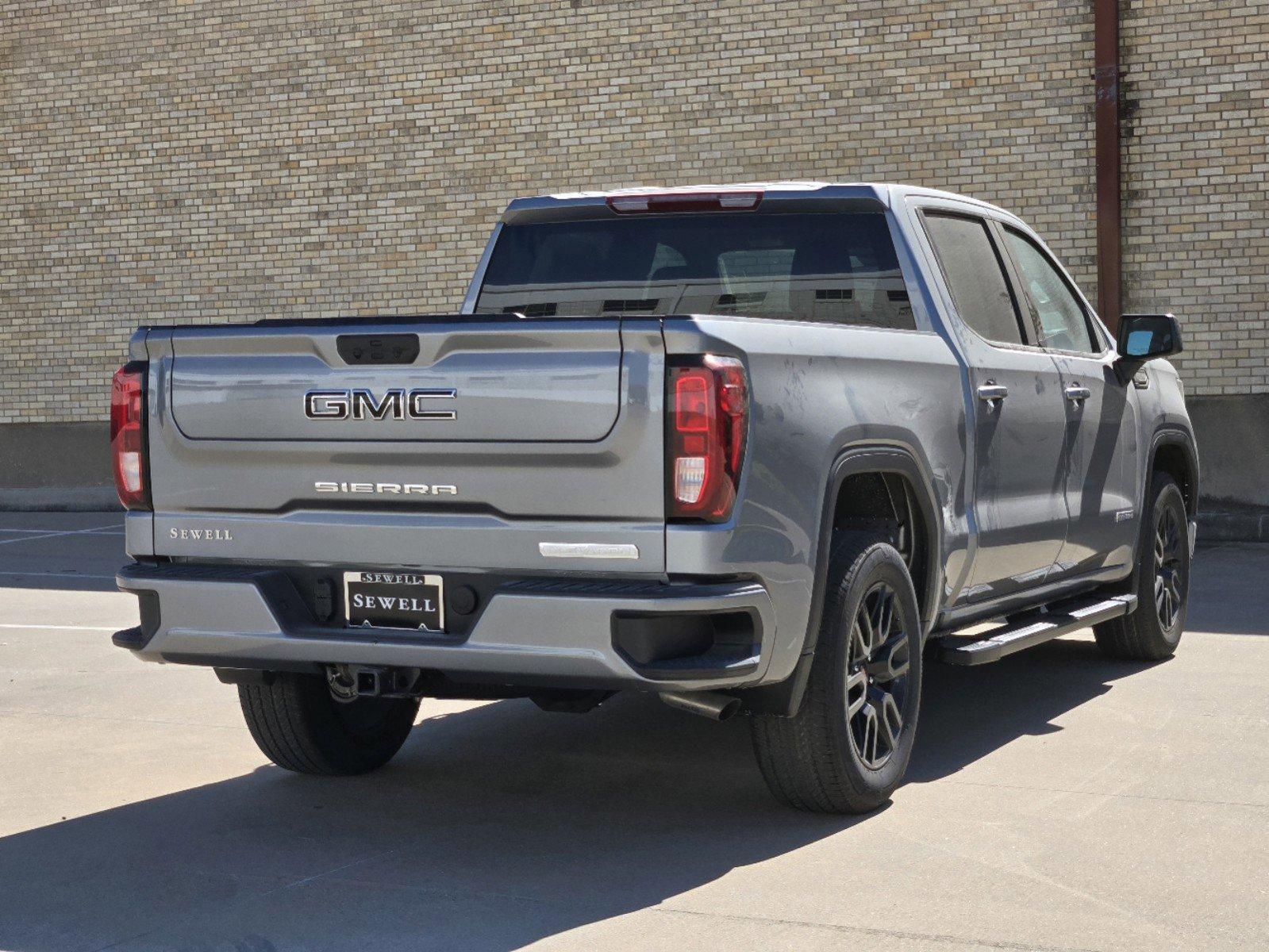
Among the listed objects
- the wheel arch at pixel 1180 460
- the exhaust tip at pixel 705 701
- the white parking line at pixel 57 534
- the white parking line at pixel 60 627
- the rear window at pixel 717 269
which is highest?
the rear window at pixel 717 269

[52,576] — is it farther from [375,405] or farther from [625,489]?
[625,489]

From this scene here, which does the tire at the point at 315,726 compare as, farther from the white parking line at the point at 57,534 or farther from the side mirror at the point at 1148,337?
the white parking line at the point at 57,534

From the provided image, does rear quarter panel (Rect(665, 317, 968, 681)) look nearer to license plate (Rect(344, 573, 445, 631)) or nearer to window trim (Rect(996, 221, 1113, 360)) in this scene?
license plate (Rect(344, 573, 445, 631))

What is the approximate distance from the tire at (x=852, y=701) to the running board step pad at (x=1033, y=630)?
0.35 m

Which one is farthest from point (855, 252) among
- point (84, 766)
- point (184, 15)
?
point (184, 15)

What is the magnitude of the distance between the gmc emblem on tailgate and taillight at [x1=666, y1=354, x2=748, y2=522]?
0.63 metres

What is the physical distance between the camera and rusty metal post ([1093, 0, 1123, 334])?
48.3ft

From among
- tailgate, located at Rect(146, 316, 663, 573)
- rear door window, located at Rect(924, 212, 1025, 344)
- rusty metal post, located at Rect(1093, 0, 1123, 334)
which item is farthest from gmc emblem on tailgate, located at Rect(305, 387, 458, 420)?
rusty metal post, located at Rect(1093, 0, 1123, 334)

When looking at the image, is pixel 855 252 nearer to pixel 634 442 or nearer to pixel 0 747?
pixel 634 442

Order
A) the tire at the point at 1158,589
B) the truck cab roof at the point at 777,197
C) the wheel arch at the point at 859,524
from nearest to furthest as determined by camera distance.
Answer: the wheel arch at the point at 859,524 < the truck cab roof at the point at 777,197 < the tire at the point at 1158,589

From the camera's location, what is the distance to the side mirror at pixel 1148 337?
722 centimetres

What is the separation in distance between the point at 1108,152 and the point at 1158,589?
7.81 m

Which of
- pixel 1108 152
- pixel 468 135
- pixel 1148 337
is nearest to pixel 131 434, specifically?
pixel 1148 337

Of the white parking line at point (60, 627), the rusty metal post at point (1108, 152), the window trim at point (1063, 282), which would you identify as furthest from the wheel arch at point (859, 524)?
the rusty metal post at point (1108, 152)
